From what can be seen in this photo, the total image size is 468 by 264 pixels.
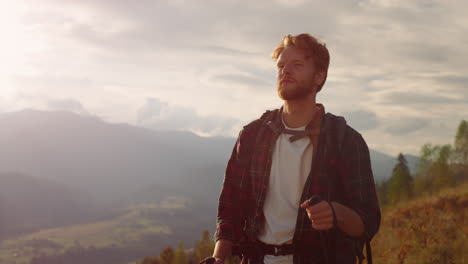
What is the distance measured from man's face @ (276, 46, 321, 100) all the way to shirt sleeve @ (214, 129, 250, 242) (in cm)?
54

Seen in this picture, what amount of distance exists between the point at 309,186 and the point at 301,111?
2.06 ft

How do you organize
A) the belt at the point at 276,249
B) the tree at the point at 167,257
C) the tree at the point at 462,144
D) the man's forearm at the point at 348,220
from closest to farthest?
the man's forearm at the point at 348,220 < the belt at the point at 276,249 < the tree at the point at 462,144 < the tree at the point at 167,257

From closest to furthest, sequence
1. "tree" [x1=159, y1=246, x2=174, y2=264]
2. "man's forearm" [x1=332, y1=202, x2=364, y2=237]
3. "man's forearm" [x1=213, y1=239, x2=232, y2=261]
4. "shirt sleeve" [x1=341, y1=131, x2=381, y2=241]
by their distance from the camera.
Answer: "man's forearm" [x1=332, y1=202, x2=364, y2=237]
"shirt sleeve" [x1=341, y1=131, x2=381, y2=241]
"man's forearm" [x1=213, y1=239, x2=232, y2=261]
"tree" [x1=159, y1=246, x2=174, y2=264]

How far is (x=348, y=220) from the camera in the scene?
9.47 ft

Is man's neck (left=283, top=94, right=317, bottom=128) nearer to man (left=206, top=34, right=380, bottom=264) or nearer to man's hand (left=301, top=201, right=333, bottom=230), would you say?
man (left=206, top=34, right=380, bottom=264)

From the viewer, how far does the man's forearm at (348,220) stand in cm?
284

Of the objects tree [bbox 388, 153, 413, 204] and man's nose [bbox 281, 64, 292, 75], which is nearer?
man's nose [bbox 281, 64, 292, 75]

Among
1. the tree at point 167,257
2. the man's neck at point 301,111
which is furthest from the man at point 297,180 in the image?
the tree at point 167,257

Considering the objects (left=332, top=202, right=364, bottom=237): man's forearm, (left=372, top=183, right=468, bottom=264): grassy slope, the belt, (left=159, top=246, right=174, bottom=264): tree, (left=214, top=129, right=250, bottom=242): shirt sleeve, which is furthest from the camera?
(left=159, top=246, right=174, bottom=264): tree

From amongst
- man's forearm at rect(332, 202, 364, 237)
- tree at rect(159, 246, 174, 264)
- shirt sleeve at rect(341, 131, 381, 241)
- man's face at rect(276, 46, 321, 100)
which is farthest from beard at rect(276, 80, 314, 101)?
tree at rect(159, 246, 174, 264)

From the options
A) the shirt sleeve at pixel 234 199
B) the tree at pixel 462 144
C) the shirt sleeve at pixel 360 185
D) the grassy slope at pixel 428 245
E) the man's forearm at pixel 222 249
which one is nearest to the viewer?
the shirt sleeve at pixel 360 185

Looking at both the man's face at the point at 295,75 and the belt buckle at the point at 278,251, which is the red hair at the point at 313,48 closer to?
the man's face at the point at 295,75

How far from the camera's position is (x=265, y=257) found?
10.6ft

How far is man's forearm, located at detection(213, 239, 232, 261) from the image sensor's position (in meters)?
3.30
